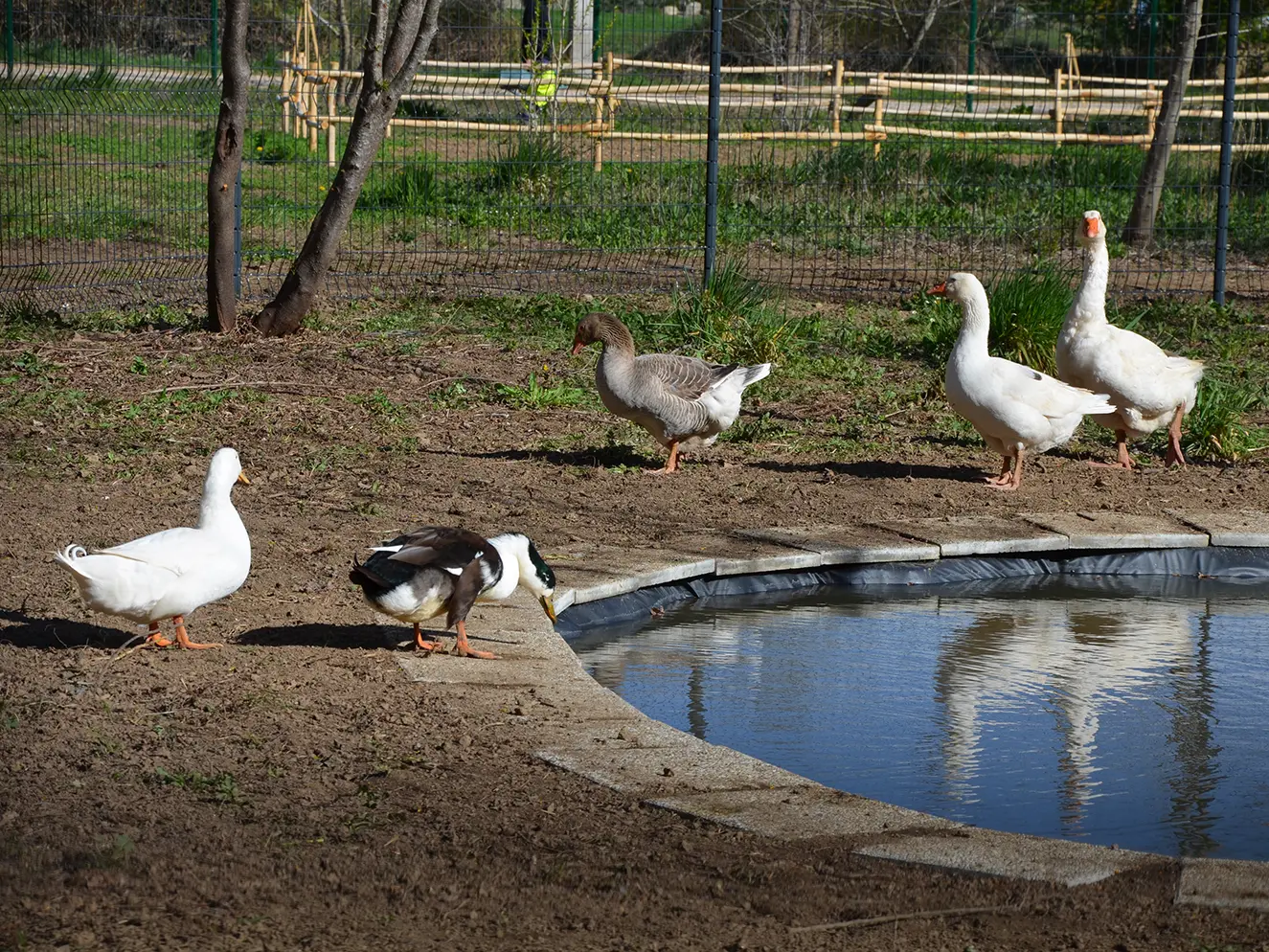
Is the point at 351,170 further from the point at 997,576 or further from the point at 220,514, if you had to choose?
the point at 220,514

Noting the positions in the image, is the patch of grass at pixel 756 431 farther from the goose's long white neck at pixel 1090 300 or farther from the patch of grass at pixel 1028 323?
the patch of grass at pixel 1028 323

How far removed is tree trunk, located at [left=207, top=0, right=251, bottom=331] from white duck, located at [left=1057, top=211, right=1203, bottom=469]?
5540 millimetres

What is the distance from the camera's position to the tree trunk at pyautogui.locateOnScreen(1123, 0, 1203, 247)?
45.1 feet

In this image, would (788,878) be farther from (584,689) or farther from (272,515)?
(272,515)

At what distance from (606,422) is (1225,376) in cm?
462

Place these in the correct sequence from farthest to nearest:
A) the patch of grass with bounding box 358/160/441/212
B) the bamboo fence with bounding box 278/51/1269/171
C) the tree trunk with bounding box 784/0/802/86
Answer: the tree trunk with bounding box 784/0/802/86
the patch of grass with bounding box 358/160/441/212
the bamboo fence with bounding box 278/51/1269/171

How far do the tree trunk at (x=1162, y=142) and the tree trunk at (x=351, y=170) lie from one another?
7219 millimetres

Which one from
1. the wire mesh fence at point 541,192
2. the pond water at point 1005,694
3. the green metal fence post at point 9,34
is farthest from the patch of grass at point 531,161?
the pond water at point 1005,694

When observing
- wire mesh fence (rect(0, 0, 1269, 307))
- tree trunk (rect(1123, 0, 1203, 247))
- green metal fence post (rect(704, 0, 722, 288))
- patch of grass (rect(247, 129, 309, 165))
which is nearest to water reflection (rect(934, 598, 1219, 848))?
green metal fence post (rect(704, 0, 722, 288))

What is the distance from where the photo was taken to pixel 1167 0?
22953 mm

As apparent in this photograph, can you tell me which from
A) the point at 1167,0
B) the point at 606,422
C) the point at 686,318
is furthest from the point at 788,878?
the point at 1167,0

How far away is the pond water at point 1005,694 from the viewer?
455 centimetres

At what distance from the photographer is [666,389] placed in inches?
306

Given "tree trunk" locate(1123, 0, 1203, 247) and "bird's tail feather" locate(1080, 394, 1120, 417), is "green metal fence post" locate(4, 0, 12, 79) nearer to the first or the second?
"bird's tail feather" locate(1080, 394, 1120, 417)
